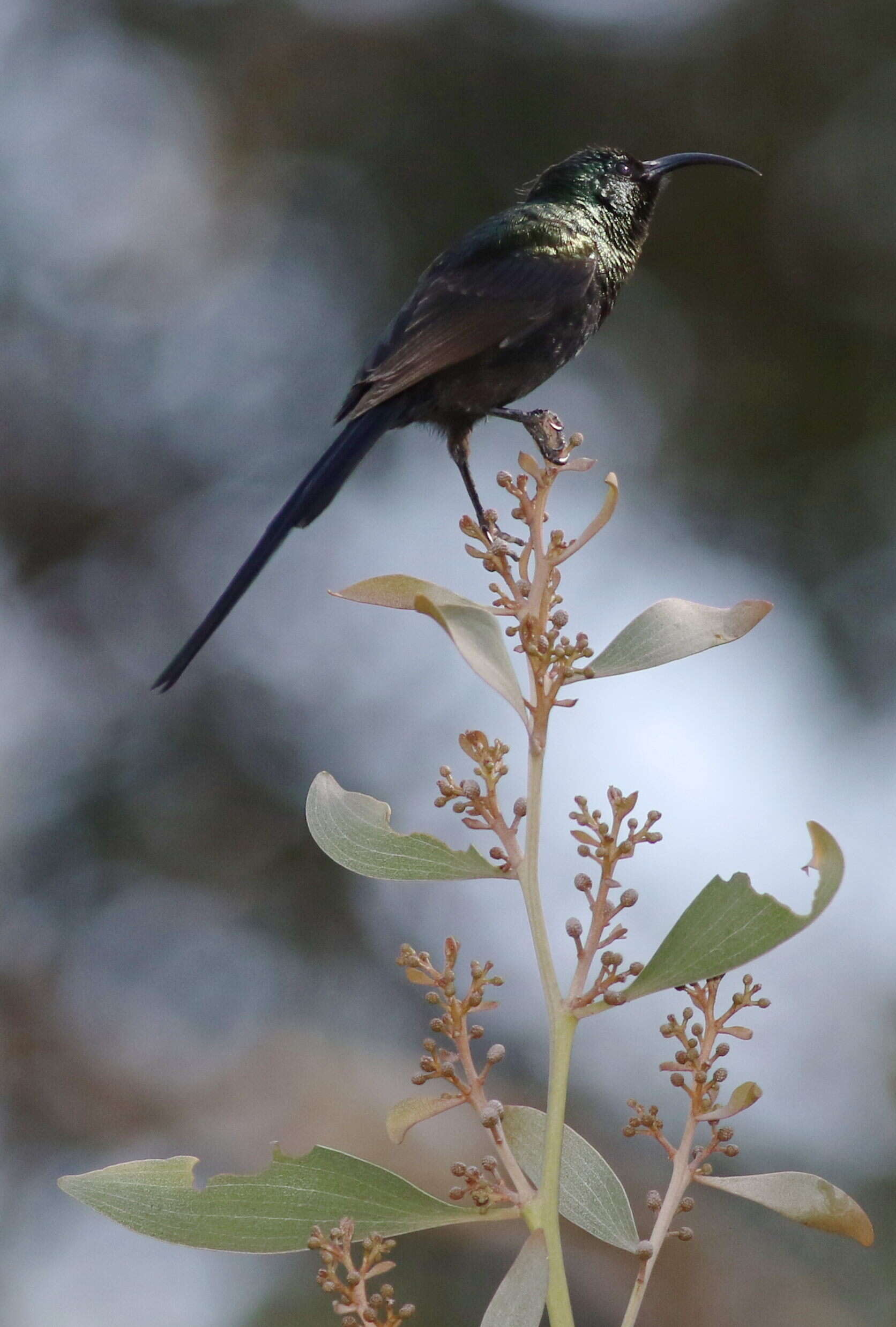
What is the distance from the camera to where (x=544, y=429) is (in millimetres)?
2160

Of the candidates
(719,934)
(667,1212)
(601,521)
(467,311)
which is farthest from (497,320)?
(667,1212)

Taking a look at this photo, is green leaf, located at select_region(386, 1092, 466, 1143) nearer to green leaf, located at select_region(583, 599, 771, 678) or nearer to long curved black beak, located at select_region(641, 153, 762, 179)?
green leaf, located at select_region(583, 599, 771, 678)

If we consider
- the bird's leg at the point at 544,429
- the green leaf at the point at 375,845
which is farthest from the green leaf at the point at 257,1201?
the bird's leg at the point at 544,429

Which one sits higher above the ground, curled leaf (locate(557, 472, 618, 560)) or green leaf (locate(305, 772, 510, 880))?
curled leaf (locate(557, 472, 618, 560))

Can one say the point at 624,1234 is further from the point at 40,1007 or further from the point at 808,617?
the point at 808,617

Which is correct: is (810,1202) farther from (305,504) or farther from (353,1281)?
(305,504)

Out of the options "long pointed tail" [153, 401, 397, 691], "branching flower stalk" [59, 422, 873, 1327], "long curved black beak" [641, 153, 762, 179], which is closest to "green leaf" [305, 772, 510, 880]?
"branching flower stalk" [59, 422, 873, 1327]

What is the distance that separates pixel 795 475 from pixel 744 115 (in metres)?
1.64

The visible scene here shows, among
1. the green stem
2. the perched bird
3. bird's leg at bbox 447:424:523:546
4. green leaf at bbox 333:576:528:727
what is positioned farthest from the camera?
bird's leg at bbox 447:424:523:546

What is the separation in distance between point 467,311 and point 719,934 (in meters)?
1.79

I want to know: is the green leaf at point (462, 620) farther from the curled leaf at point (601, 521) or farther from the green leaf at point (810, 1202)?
the green leaf at point (810, 1202)

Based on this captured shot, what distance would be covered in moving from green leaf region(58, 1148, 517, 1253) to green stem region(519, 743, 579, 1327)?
0.14 metres

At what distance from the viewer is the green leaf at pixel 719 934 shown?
35.2 inches

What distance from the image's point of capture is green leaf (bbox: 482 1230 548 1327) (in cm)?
86
